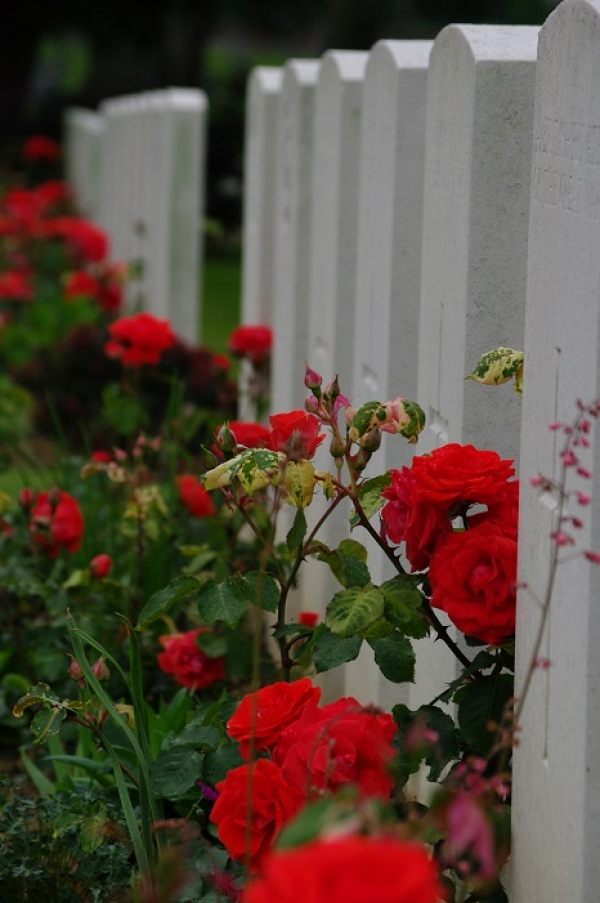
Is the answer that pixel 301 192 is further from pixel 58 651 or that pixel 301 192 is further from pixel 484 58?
pixel 484 58

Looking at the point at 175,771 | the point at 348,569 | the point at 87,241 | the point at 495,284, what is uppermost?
the point at 495,284

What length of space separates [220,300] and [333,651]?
13243 millimetres

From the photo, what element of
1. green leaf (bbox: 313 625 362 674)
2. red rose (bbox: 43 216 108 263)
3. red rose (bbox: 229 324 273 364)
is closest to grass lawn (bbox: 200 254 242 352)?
red rose (bbox: 43 216 108 263)

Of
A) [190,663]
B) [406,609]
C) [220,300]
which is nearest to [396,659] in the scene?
[406,609]

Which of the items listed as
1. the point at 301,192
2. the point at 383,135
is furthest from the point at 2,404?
the point at 383,135

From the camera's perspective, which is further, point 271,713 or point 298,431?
point 298,431

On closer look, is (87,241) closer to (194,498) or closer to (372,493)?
(194,498)

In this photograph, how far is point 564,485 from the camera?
2016 millimetres

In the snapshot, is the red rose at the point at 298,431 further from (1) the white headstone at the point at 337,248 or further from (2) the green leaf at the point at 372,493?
(1) the white headstone at the point at 337,248

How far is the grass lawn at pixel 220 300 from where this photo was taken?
12.8 m

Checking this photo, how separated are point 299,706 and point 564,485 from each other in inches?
21.3

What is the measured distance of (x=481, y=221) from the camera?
8.69 feet

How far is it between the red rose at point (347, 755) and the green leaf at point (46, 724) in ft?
1.86

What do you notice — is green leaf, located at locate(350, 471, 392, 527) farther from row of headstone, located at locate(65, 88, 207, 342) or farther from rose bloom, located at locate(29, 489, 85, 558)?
row of headstone, located at locate(65, 88, 207, 342)
